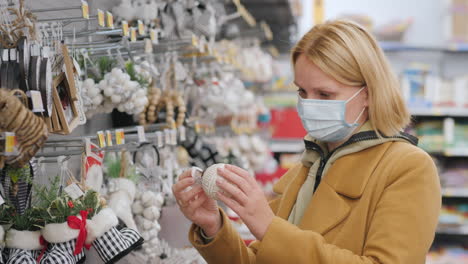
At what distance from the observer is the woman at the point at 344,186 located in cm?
140

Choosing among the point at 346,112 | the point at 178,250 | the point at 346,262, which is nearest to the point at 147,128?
the point at 178,250

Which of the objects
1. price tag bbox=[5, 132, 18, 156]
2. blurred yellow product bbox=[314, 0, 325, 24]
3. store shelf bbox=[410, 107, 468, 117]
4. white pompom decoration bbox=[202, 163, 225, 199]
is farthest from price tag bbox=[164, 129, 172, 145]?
blurred yellow product bbox=[314, 0, 325, 24]

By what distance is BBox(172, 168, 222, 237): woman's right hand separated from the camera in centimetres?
150

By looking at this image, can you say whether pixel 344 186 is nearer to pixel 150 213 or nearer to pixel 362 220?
pixel 362 220

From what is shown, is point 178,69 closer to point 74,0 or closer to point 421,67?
point 74,0

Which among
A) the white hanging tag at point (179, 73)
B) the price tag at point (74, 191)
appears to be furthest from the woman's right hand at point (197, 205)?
the white hanging tag at point (179, 73)

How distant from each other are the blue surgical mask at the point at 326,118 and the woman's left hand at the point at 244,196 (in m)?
0.31

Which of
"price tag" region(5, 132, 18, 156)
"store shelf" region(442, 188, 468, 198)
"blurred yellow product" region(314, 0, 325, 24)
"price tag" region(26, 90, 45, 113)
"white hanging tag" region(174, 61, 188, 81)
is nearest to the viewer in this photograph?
"price tag" region(5, 132, 18, 156)

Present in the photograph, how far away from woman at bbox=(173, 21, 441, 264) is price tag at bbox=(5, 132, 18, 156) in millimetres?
486

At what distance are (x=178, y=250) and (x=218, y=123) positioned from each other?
5.24ft

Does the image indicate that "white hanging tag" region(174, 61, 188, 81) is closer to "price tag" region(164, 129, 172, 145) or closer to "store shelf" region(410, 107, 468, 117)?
"price tag" region(164, 129, 172, 145)

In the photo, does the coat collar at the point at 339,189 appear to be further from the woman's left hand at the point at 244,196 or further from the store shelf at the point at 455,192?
the store shelf at the point at 455,192

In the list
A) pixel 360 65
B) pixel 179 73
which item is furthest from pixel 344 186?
pixel 179 73

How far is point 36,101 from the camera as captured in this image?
1150 millimetres
